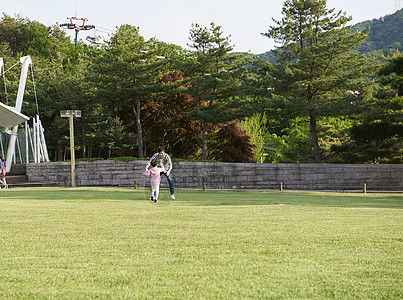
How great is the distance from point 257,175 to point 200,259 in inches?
884

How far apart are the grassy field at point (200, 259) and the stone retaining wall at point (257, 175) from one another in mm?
18225

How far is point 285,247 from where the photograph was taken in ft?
18.5

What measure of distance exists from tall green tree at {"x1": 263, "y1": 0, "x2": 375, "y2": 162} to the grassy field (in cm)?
2139

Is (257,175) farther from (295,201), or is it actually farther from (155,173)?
(155,173)

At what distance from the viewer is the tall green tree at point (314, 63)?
28719mm

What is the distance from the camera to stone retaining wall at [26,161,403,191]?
26156mm

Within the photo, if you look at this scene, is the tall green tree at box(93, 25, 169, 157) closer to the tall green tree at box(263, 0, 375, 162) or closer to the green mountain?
the tall green tree at box(263, 0, 375, 162)

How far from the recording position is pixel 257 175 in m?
27.2

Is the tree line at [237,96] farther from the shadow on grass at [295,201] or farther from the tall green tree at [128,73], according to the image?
the shadow on grass at [295,201]

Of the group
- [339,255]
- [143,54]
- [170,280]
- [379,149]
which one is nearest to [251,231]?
[339,255]

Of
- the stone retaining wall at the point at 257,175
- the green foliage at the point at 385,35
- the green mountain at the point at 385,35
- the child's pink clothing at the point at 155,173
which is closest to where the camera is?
the child's pink clothing at the point at 155,173

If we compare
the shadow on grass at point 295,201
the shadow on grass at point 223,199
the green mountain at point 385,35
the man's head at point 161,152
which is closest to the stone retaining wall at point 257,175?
the shadow on grass at point 223,199

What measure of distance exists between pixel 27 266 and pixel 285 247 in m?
2.91

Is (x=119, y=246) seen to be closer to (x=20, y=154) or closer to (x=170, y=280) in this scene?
(x=170, y=280)
